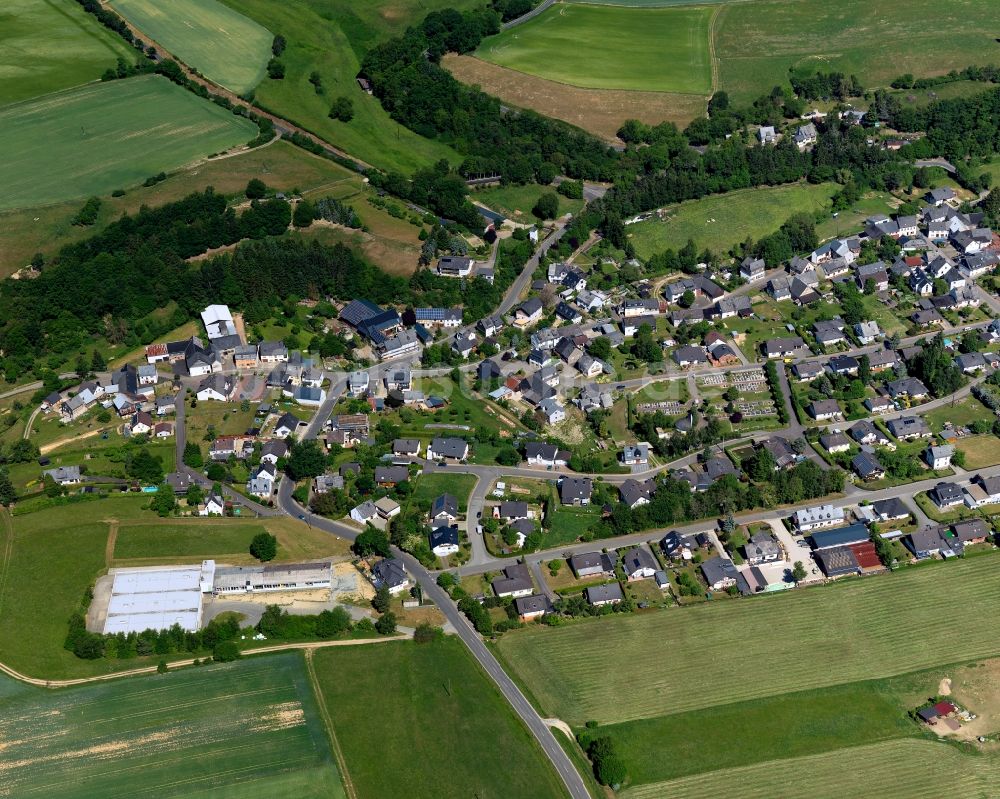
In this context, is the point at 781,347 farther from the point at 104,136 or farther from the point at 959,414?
the point at 104,136

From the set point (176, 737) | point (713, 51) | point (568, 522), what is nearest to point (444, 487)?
point (568, 522)

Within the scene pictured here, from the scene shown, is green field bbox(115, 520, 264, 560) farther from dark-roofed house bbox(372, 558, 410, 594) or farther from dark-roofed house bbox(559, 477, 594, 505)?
dark-roofed house bbox(559, 477, 594, 505)

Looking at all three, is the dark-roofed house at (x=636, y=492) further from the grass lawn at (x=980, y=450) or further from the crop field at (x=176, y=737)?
the crop field at (x=176, y=737)

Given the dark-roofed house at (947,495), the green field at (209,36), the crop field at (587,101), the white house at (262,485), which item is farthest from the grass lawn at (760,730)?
the green field at (209,36)

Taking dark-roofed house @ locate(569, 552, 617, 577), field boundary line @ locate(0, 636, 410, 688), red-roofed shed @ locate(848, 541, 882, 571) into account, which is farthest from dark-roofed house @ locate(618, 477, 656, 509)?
field boundary line @ locate(0, 636, 410, 688)

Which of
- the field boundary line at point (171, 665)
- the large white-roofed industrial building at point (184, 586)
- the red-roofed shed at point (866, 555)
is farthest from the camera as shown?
the red-roofed shed at point (866, 555)

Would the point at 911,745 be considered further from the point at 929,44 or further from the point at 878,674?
the point at 929,44
